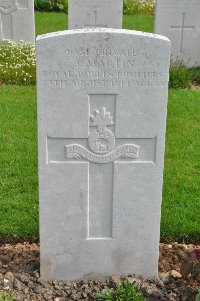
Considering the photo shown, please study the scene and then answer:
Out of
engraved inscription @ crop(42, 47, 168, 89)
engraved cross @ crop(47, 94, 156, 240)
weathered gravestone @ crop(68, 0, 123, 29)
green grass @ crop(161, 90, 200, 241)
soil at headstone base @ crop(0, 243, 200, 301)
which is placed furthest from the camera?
weathered gravestone @ crop(68, 0, 123, 29)

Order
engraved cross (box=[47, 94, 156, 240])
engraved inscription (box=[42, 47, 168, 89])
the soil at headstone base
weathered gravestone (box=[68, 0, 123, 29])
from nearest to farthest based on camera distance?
engraved inscription (box=[42, 47, 168, 89]), engraved cross (box=[47, 94, 156, 240]), the soil at headstone base, weathered gravestone (box=[68, 0, 123, 29])

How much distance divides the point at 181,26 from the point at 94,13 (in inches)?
58.8

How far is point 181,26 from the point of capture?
9.49 m

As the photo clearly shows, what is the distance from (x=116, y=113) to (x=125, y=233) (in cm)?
86

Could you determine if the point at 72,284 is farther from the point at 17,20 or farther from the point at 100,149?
the point at 17,20

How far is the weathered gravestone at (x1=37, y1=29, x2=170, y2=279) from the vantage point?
11.1 ft

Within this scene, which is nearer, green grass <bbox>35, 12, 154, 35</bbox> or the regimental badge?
the regimental badge

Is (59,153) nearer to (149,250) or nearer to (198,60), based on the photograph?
(149,250)

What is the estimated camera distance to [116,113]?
139 inches

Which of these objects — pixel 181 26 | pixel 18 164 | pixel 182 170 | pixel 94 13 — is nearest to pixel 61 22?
pixel 94 13

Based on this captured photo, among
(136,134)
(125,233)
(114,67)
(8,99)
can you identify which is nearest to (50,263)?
(125,233)

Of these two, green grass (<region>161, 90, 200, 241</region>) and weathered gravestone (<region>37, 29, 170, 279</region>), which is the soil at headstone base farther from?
green grass (<region>161, 90, 200, 241</region>)

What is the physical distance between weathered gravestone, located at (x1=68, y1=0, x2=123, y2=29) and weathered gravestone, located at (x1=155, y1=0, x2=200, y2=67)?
718 mm

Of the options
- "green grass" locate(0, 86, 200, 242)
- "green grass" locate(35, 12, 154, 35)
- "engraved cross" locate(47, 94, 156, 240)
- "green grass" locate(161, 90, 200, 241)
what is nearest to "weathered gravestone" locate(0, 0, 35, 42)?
"green grass" locate(0, 86, 200, 242)
